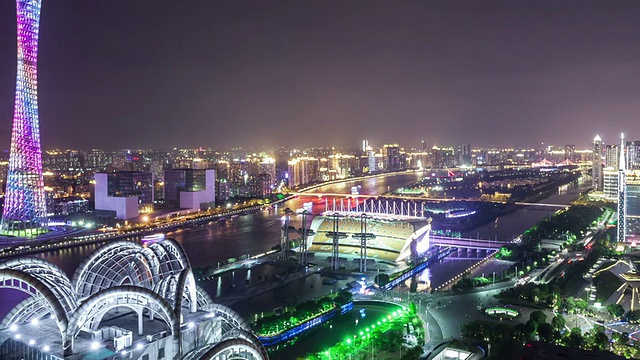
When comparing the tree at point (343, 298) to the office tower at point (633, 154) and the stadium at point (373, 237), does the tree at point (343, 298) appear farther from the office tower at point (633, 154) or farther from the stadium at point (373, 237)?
the office tower at point (633, 154)

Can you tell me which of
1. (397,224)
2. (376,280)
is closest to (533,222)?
(397,224)

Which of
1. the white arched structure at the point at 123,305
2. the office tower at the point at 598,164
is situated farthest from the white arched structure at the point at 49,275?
the office tower at the point at 598,164

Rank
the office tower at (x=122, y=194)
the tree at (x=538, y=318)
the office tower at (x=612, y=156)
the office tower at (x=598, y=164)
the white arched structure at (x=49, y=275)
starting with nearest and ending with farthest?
the white arched structure at (x=49, y=275)
the tree at (x=538, y=318)
the office tower at (x=122, y=194)
the office tower at (x=612, y=156)
the office tower at (x=598, y=164)

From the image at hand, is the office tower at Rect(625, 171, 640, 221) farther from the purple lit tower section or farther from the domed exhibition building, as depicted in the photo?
the purple lit tower section

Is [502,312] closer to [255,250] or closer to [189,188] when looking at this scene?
[255,250]

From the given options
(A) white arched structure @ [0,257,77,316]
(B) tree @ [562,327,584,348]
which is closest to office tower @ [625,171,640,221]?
(B) tree @ [562,327,584,348]

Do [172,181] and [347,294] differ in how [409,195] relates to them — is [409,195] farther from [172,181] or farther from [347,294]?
[347,294]

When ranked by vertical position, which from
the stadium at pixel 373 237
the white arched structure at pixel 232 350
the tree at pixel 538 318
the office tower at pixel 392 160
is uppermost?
the office tower at pixel 392 160

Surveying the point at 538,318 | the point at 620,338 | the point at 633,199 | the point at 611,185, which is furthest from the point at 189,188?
the point at 611,185
